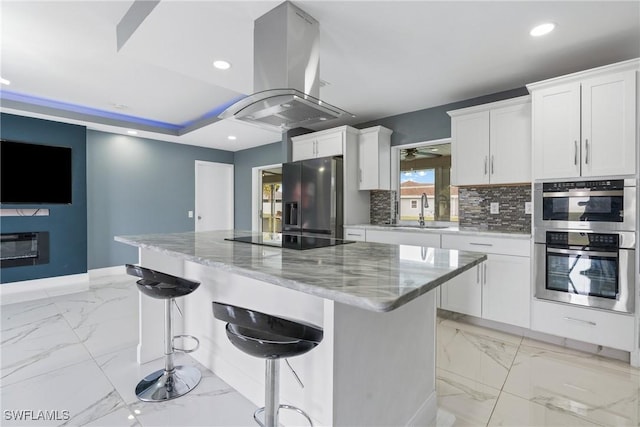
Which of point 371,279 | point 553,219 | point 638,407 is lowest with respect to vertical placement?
point 638,407

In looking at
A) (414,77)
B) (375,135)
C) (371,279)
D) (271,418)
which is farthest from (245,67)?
(271,418)

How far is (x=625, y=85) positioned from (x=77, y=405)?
4.17 meters

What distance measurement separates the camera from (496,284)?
9.44ft

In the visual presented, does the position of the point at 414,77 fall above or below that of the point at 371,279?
above

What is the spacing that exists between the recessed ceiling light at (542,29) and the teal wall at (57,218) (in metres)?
5.35

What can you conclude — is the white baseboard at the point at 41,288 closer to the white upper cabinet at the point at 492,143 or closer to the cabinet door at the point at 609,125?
the white upper cabinet at the point at 492,143

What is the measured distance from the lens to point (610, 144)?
93.0 inches

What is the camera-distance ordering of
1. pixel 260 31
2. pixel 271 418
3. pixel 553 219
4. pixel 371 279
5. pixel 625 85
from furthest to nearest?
pixel 553 219
pixel 625 85
pixel 260 31
pixel 271 418
pixel 371 279

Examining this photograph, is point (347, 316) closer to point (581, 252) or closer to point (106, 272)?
point (581, 252)

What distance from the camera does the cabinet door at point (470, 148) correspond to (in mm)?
3193

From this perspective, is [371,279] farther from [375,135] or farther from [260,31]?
[375,135]

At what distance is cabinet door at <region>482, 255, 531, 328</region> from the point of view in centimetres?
272

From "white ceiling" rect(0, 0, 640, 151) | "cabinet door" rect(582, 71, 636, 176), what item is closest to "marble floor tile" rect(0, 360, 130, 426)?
"white ceiling" rect(0, 0, 640, 151)

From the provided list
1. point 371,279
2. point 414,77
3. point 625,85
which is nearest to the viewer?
point 371,279
